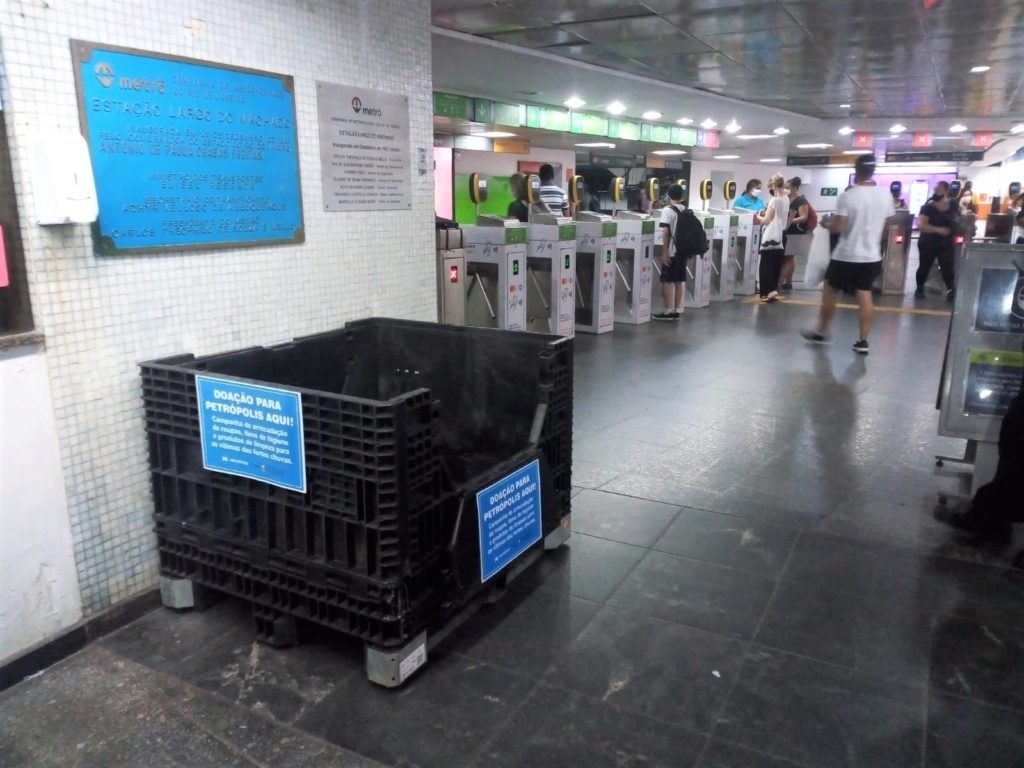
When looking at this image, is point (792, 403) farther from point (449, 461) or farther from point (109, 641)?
point (109, 641)

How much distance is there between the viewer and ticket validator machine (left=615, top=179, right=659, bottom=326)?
789 cm

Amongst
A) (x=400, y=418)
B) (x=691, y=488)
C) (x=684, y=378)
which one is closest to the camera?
(x=400, y=418)

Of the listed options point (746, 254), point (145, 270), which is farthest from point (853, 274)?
point (145, 270)

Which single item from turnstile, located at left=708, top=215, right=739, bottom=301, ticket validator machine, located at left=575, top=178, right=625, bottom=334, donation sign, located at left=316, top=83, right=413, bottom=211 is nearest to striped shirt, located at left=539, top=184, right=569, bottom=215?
A: ticket validator machine, located at left=575, top=178, right=625, bottom=334

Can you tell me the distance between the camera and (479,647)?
7.49ft

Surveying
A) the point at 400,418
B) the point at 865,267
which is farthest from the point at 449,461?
the point at 865,267

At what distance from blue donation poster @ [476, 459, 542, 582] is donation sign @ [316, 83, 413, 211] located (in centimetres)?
138

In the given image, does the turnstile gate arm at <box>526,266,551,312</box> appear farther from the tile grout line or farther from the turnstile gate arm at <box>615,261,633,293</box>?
the tile grout line

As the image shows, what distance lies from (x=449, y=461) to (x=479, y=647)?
906 mm

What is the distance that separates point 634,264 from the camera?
7.91m

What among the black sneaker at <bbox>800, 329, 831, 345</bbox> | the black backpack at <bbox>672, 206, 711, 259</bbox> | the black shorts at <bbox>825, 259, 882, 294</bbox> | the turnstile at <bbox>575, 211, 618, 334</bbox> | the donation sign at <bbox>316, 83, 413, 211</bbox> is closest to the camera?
the donation sign at <bbox>316, 83, 413, 211</bbox>

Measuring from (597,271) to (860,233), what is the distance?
245cm

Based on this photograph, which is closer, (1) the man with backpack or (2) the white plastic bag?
(2) the white plastic bag

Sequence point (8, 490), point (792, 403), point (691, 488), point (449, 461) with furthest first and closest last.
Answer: point (792, 403), point (691, 488), point (449, 461), point (8, 490)
